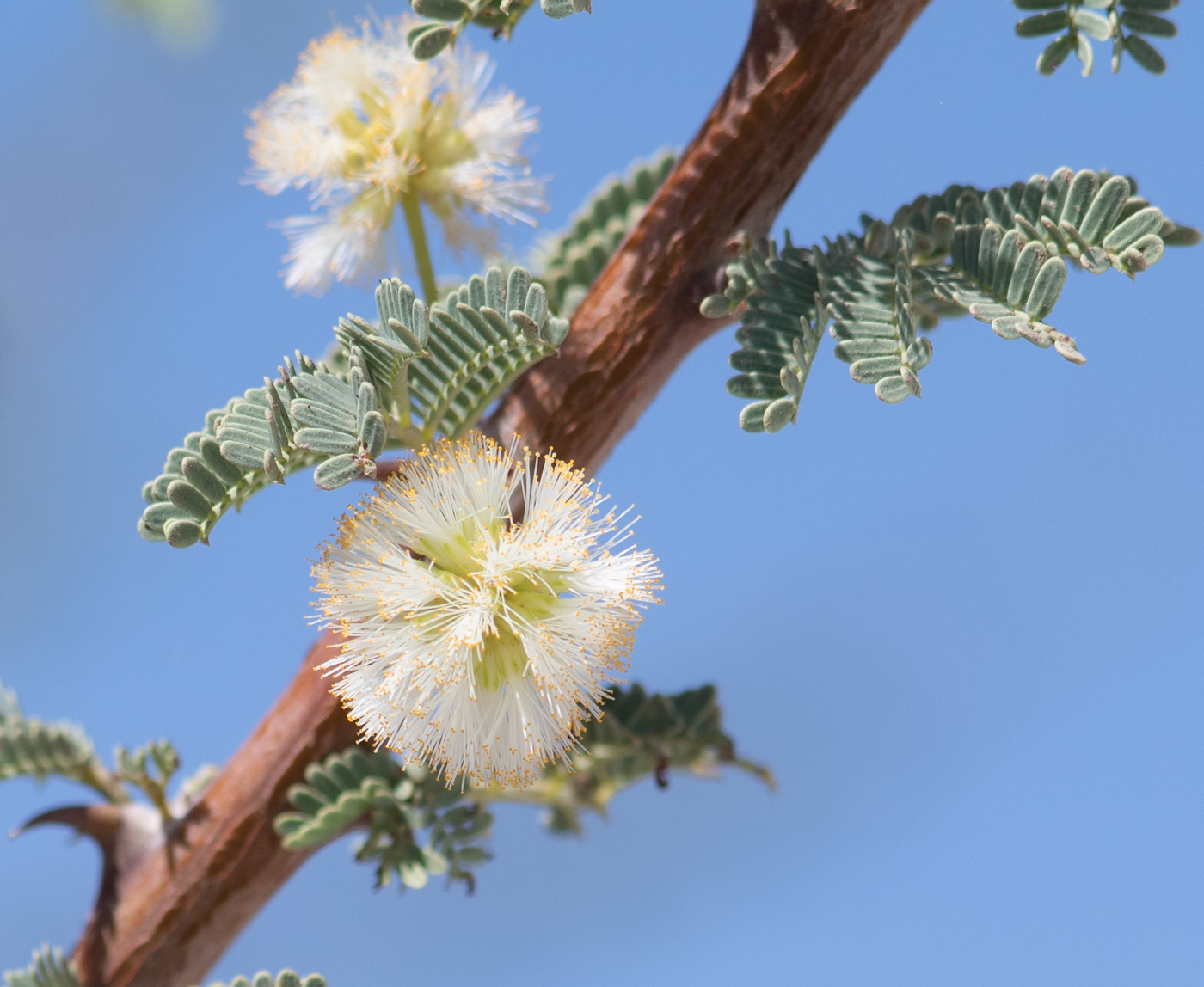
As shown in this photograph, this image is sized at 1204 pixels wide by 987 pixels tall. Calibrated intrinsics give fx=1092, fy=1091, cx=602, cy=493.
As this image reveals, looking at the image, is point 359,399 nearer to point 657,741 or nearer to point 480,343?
point 480,343

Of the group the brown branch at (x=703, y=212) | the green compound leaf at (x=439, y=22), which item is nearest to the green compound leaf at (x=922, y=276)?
the brown branch at (x=703, y=212)

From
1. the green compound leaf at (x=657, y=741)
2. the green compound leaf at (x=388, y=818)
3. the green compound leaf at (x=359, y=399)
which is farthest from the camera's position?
the green compound leaf at (x=657, y=741)

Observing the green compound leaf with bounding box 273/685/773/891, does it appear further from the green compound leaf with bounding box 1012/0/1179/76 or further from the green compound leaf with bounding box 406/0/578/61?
the green compound leaf with bounding box 1012/0/1179/76

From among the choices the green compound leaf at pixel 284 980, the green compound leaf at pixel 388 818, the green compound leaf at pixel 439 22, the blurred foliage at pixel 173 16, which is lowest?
the green compound leaf at pixel 284 980

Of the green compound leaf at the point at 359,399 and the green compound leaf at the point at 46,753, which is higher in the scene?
the green compound leaf at the point at 359,399

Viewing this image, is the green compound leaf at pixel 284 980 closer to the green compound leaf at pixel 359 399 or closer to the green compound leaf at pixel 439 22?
the green compound leaf at pixel 359 399

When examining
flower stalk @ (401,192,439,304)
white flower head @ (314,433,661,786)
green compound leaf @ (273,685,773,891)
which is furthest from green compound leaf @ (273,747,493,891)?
flower stalk @ (401,192,439,304)

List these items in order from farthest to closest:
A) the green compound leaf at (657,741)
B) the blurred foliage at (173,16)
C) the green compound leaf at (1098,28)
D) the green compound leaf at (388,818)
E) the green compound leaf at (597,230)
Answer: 1. the blurred foliage at (173,16)
2. the green compound leaf at (597,230)
3. the green compound leaf at (657,741)
4. the green compound leaf at (388,818)
5. the green compound leaf at (1098,28)
